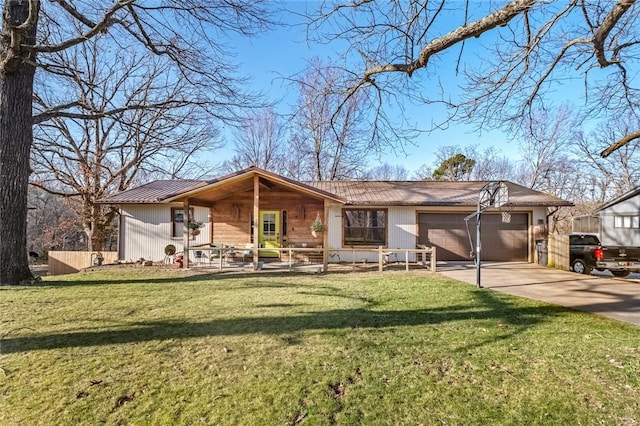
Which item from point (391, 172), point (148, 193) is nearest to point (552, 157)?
Result: point (391, 172)

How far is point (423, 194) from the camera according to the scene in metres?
14.2

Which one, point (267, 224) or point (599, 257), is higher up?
A: point (267, 224)

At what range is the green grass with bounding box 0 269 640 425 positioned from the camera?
9.20 feet

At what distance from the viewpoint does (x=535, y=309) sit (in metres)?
5.84

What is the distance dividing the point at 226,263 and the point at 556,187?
85.4 feet

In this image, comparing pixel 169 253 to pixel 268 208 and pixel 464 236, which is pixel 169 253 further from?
pixel 464 236

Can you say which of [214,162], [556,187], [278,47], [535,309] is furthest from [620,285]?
[214,162]

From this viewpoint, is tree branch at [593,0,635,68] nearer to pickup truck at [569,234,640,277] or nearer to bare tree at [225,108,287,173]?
pickup truck at [569,234,640,277]

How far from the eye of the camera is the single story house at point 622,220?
51.6ft

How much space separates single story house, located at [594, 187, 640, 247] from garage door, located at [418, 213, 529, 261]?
6.78 m

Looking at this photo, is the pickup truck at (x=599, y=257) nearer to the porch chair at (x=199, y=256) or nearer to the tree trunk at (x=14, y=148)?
the porch chair at (x=199, y=256)

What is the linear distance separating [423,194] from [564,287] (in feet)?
22.8

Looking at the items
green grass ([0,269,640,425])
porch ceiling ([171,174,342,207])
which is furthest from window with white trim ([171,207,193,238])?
green grass ([0,269,640,425])

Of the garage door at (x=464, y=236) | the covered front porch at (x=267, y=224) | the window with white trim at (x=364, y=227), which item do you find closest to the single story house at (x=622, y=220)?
the garage door at (x=464, y=236)
